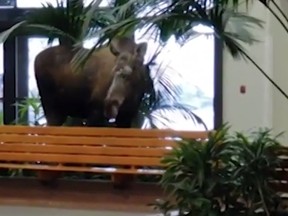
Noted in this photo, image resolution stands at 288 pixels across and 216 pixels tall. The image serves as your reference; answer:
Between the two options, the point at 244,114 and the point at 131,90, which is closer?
the point at 131,90

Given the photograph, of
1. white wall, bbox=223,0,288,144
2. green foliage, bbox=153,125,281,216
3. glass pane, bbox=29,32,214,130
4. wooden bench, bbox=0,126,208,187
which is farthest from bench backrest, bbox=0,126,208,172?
green foliage, bbox=153,125,281,216

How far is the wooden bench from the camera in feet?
21.0

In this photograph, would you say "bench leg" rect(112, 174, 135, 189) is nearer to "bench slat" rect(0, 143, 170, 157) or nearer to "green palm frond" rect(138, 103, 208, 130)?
"bench slat" rect(0, 143, 170, 157)

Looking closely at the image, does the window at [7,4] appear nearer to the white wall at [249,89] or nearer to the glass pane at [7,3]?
the glass pane at [7,3]

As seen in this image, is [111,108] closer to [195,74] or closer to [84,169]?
[84,169]

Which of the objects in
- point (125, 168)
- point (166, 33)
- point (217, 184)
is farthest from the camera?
point (125, 168)

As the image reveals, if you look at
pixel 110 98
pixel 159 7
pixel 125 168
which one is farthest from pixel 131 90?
pixel 159 7

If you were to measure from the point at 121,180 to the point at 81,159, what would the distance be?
1.49ft

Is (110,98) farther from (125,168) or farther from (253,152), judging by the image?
(253,152)

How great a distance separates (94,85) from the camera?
22.5ft

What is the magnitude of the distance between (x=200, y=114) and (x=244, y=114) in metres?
0.58

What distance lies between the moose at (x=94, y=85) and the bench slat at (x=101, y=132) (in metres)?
0.24

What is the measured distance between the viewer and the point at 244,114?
7.72 m

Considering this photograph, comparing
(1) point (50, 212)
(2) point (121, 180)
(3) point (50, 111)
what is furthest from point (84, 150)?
(1) point (50, 212)
